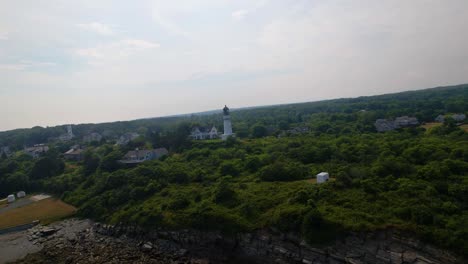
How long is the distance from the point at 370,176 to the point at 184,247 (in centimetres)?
1251

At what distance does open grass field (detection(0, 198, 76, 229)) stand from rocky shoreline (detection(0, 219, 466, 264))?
5.75 feet

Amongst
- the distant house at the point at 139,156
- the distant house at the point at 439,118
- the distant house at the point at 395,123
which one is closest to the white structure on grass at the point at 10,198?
the distant house at the point at 139,156

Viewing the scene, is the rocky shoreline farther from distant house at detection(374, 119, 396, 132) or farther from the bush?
distant house at detection(374, 119, 396, 132)

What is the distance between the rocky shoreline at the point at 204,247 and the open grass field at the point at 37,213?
69.0 inches

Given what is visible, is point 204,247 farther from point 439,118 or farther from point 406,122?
point 439,118

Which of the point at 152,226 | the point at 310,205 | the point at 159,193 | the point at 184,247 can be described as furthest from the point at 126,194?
the point at 310,205

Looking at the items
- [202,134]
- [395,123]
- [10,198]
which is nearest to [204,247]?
[10,198]

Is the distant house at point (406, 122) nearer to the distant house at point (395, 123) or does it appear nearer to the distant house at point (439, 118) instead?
the distant house at point (395, 123)

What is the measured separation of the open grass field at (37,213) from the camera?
23.3 metres

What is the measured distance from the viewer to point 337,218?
1430 cm

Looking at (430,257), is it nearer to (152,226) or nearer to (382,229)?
(382,229)

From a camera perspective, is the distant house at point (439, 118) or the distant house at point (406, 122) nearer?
the distant house at point (406, 122)

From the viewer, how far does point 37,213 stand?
24.7 metres

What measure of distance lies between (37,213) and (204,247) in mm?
17245
